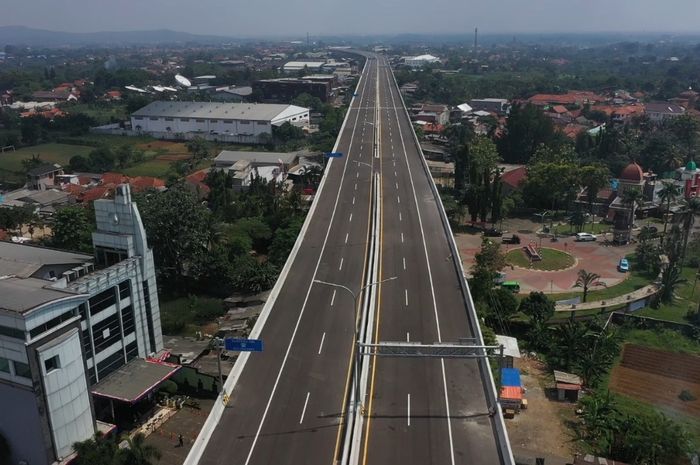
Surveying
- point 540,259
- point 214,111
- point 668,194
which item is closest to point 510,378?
point 540,259

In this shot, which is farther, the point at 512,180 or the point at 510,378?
the point at 512,180

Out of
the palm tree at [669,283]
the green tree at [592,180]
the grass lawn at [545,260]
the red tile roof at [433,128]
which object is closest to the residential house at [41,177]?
the grass lawn at [545,260]

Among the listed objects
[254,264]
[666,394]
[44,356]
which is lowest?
[666,394]

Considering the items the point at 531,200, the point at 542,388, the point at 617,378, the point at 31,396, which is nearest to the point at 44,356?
the point at 31,396

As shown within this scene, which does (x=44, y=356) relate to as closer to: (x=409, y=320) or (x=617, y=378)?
(x=409, y=320)

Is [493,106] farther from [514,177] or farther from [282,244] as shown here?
[282,244]

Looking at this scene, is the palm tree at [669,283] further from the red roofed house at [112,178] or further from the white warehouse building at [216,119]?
the white warehouse building at [216,119]
